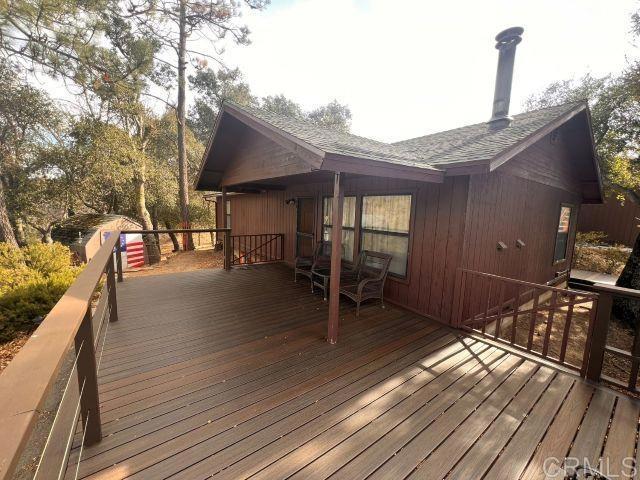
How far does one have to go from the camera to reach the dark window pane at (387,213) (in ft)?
14.8

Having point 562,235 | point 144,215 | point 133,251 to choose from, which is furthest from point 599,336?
point 144,215

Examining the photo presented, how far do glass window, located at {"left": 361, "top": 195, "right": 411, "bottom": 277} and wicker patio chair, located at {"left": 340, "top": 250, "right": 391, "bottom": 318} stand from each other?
0.69ft

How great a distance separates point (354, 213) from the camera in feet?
17.8

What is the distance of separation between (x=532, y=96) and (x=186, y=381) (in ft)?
74.3

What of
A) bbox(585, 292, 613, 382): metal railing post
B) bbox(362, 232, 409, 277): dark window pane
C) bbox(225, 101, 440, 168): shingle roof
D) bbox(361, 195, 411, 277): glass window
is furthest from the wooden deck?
bbox(225, 101, 440, 168): shingle roof

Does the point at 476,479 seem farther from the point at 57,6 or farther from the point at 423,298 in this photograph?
the point at 57,6

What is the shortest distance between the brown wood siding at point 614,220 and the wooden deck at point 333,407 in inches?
629

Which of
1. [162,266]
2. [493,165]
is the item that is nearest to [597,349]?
Answer: [493,165]

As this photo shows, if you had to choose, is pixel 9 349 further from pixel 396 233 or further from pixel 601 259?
pixel 601 259

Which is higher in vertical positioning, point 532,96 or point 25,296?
point 532,96

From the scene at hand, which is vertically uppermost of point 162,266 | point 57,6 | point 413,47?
point 57,6

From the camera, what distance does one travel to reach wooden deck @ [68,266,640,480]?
1.78m

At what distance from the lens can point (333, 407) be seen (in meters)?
2.26
